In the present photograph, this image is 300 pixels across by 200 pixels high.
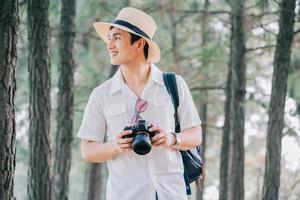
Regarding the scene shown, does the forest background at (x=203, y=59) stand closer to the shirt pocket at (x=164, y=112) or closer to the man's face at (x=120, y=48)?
the man's face at (x=120, y=48)

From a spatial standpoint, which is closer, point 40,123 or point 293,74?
point 40,123

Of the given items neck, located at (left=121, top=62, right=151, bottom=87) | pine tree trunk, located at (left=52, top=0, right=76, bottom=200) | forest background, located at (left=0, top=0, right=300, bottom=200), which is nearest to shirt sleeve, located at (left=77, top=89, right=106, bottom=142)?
neck, located at (left=121, top=62, right=151, bottom=87)

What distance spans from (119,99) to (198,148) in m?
0.53

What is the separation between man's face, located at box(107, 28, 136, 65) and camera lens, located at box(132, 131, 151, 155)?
0.56m

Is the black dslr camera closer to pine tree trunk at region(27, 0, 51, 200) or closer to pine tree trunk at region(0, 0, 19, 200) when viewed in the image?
pine tree trunk at region(0, 0, 19, 200)

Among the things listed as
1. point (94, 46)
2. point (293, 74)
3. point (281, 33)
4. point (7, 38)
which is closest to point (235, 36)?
point (293, 74)

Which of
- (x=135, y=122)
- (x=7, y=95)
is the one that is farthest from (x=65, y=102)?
(x=135, y=122)

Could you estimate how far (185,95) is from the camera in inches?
128

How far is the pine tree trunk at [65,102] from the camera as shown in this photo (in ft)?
30.1

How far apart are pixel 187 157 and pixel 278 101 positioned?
15.9ft

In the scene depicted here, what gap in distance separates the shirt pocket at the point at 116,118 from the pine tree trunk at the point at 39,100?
376 centimetres

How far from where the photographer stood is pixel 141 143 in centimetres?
285

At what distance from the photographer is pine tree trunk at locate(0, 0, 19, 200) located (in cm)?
406

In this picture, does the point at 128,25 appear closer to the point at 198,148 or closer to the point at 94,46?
the point at 198,148
